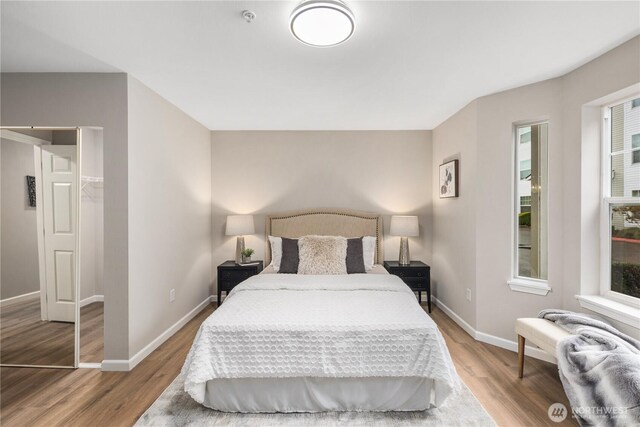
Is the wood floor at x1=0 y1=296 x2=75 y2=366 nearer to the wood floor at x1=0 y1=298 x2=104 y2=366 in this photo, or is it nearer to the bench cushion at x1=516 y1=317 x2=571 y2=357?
the wood floor at x1=0 y1=298 x2=104 y2=366

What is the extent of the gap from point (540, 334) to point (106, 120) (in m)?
3.81

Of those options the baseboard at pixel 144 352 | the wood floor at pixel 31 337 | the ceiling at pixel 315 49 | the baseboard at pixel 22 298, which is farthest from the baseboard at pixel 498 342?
the baseboard at pixel 22 298

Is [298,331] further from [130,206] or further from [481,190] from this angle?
[481,190]

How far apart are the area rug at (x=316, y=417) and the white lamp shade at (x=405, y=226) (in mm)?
2196

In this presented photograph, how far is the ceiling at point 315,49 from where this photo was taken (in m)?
1.79

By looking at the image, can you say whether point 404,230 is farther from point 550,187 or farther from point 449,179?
point 550,187

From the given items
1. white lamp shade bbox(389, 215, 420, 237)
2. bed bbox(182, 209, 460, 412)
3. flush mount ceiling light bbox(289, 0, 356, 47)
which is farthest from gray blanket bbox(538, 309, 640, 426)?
flush mount ceiling light bbox(289, 0, 356, 47)

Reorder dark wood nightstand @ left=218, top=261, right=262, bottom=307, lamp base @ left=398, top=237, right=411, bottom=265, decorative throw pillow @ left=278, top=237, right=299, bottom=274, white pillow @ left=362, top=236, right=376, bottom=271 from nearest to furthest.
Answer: decorative throw pillow @ left=278, top=237, right=299, bottom=274
white pillow @ left=362, top=236, right=376, bottom=271
dark wood nightstand @ left=218, top=261, right=262, bottom=307
lamp base @ left=398, top=237, right=411, bottom=265

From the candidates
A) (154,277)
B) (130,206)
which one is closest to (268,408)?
(154,277)

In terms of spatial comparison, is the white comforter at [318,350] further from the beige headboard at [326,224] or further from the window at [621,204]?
the beige headboard at [326,224]

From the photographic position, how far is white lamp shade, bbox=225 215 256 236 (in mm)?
4090

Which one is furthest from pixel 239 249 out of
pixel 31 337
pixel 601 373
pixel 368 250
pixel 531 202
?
pixel 601 373

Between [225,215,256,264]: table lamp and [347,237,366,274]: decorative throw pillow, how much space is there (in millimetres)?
1341

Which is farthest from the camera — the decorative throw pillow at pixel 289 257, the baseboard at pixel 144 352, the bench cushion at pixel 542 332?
the decorative throw pillow at pixel 289 257
